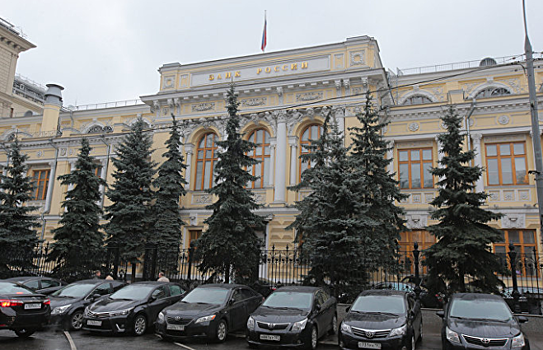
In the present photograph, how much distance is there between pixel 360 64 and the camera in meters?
24.6

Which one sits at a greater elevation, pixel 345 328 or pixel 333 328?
pixel 345 328

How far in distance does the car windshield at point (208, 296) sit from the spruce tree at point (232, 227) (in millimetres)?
4904

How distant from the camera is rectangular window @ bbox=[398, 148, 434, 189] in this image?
24.4 meters

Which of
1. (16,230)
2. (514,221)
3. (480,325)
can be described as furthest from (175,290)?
(514,221)

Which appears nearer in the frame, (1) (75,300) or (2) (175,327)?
(2) (175,327)

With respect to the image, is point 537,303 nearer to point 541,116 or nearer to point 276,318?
point 276,318

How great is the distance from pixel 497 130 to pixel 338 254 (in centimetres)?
1409

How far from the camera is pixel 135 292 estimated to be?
12.5 m

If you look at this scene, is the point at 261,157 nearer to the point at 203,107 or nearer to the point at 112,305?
the point at 203,107

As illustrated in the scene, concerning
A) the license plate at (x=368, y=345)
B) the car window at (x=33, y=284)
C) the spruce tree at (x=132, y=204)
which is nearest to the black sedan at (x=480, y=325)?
the license plate at (x=368, y=345)

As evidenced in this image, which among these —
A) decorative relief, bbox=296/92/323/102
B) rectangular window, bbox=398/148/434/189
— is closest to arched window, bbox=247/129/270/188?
decorative relief, bbox=296/92/323/102

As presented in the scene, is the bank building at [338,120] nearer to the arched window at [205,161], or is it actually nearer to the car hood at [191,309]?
the arched window at [205,161]

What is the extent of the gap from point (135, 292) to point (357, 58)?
1836 centimetres

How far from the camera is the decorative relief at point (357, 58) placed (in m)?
24.7
